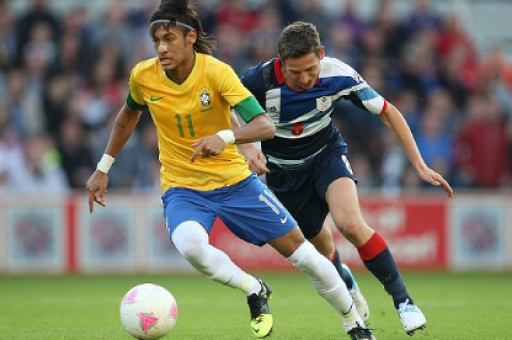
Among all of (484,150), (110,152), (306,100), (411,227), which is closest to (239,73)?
(411,227)

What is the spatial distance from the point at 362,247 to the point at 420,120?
809 cm

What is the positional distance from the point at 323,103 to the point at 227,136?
4.89 ft

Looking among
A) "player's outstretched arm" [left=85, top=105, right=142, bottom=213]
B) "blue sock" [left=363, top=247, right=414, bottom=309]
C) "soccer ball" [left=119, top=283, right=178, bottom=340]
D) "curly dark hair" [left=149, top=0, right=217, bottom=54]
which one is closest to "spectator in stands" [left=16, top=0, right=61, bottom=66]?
"player's outstretched arm" [left=85, top=105, right=142, bottom=213]

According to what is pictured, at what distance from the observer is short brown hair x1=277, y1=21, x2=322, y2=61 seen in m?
6.95

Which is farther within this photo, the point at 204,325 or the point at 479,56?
the point at 479,56

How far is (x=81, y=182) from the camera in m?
14.4

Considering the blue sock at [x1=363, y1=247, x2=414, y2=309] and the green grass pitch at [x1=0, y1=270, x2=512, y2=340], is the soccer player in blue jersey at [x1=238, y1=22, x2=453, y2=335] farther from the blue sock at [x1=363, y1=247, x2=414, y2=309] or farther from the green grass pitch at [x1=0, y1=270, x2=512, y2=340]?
the green grass pitch at [x1=0, y1=270, x2=512, y2=340]

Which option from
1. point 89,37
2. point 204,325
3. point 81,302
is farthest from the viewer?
Result: point 89,37

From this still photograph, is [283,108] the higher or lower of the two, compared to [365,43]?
lower

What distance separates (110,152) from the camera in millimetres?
7145

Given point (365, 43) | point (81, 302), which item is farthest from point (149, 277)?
point (365, 43)

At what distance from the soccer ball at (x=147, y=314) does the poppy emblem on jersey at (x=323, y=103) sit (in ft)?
6.41

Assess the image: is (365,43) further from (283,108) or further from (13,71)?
(283,108)

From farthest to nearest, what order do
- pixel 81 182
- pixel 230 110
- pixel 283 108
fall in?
pixel 81 182, pixel 283 108, pixel 230 110
